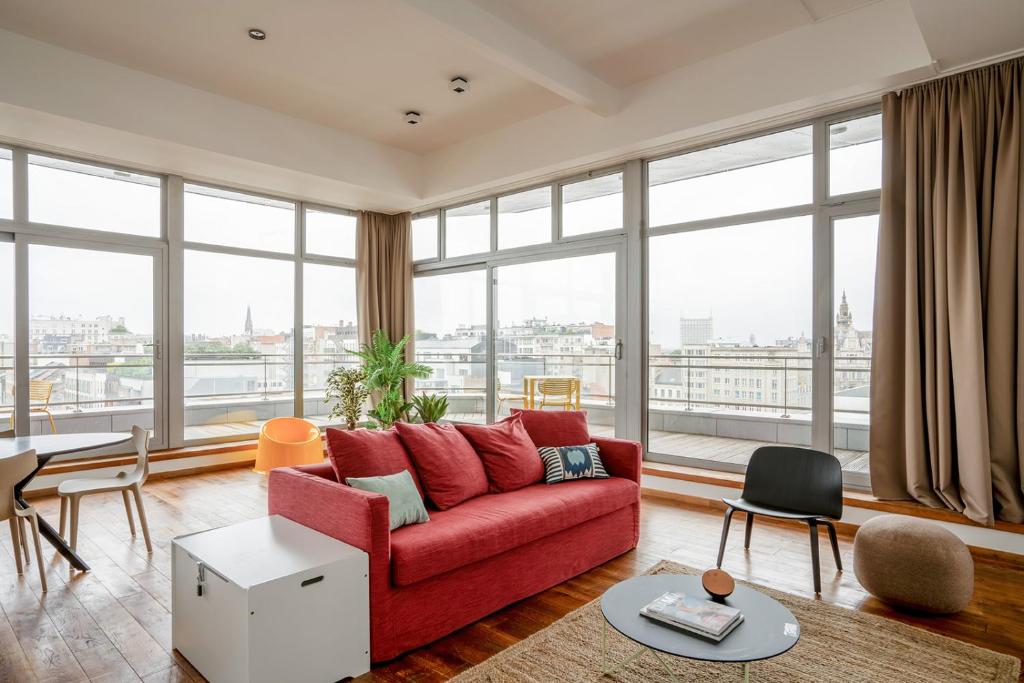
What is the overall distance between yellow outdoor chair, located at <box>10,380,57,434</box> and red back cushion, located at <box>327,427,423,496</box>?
392cm

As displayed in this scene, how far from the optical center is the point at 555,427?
3785mm

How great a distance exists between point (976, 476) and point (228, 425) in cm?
635

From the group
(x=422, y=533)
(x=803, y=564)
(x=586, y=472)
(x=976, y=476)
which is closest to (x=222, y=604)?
(x=422, y=533)

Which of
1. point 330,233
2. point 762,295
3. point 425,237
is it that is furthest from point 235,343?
point 762,295

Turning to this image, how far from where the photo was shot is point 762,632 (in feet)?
6.09

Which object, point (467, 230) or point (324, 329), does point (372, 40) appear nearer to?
point (467, 230)

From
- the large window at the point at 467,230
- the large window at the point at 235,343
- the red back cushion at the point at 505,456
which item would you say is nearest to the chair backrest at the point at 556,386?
the large window at the point at 467,230

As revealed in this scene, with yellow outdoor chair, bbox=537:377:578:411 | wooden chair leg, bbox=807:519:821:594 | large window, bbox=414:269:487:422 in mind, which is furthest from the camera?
large window, bbox=414:269:487:422

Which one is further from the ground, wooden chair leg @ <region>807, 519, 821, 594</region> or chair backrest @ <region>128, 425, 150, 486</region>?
chair backrest @ <region>128, 425, 150, 486</region>

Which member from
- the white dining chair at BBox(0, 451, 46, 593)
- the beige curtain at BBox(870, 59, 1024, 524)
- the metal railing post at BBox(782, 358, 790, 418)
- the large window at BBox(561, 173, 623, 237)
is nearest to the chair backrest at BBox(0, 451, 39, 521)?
the white dining chair at BBox(0, 451, 46, 593)

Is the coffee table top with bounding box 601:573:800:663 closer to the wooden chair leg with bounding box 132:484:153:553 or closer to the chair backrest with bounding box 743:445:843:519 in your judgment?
the chair backrest with bounding box 743:445:843:519

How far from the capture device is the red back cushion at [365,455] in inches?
108

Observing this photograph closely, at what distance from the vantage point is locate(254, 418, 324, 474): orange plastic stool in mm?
5348

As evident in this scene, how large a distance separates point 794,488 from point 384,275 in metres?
5.50
